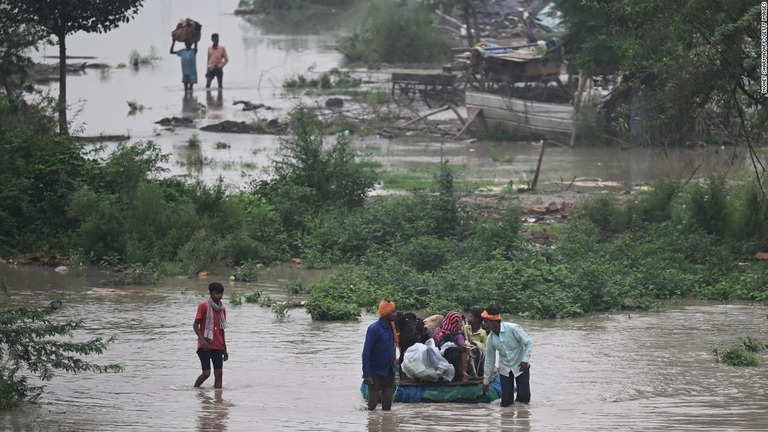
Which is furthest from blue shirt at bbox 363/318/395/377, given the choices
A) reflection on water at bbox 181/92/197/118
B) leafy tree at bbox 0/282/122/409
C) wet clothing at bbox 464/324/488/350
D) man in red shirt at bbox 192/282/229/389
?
reflection on water at bbox 181/92/197/118

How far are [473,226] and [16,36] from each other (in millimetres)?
8126

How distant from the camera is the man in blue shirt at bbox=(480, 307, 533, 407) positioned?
1138cm

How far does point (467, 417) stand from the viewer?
1116cm

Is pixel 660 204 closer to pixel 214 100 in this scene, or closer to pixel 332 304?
pixel 332 304

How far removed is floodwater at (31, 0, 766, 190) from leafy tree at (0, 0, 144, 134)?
4.82ft

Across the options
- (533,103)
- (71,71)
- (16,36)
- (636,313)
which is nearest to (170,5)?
(71,71)

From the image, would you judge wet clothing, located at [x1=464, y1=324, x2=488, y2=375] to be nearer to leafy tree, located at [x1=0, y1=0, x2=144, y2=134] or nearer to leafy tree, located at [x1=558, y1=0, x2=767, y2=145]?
leafy tree, located at [x1=558, y1=0, x2=767, y2=145]

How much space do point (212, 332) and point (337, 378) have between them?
1.54m

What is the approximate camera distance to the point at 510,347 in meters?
11.4

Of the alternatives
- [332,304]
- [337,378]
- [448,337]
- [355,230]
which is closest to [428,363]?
[448,337]

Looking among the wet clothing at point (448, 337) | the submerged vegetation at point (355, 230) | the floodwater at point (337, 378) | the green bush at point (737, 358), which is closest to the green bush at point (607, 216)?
the submerged vegetation at point (355, 230)

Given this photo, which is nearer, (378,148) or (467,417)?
(467,417)

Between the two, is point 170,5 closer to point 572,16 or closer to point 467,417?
point 572,16

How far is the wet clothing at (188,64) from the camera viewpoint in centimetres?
3881
